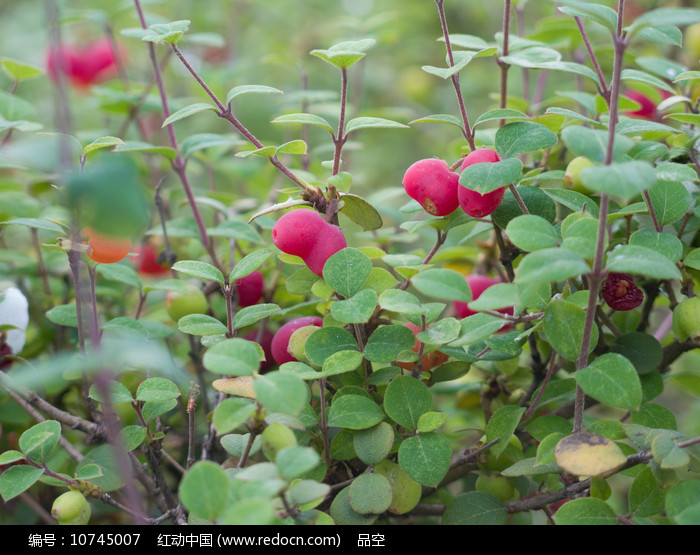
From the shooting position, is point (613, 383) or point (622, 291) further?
point (622, 291)

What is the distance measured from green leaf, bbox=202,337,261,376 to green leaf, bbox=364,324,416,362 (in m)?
0.13

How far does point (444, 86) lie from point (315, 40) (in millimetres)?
502

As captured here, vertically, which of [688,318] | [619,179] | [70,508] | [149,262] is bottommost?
[149,262]

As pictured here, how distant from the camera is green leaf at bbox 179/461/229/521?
43cm

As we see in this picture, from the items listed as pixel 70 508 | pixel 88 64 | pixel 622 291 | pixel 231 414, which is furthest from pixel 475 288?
pixel 88 64

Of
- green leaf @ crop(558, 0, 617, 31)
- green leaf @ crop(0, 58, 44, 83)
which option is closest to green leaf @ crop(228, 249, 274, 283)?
green leaf @ crop(558, 0, 617, 31)

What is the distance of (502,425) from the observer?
0.59 metres

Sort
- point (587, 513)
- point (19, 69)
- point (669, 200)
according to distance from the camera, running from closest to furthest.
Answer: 1. point (587, 513)
2. point (669, 200)
3. point (19, 69)

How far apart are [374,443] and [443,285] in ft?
0.54

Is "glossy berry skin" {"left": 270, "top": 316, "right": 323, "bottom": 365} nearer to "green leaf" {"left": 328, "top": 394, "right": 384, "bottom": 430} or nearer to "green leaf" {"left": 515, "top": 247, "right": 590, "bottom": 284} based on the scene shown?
"green leaf" {"left": 328, "top": 394, "right": 384, "bottom": 430}

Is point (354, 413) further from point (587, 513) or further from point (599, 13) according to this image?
point (599, 13)

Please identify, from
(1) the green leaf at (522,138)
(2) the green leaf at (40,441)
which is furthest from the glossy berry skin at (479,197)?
(2) the green leaf at (40,441)

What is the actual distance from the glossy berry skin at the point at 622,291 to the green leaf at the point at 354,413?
0.27m

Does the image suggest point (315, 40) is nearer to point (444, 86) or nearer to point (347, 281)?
point (444, 86)
